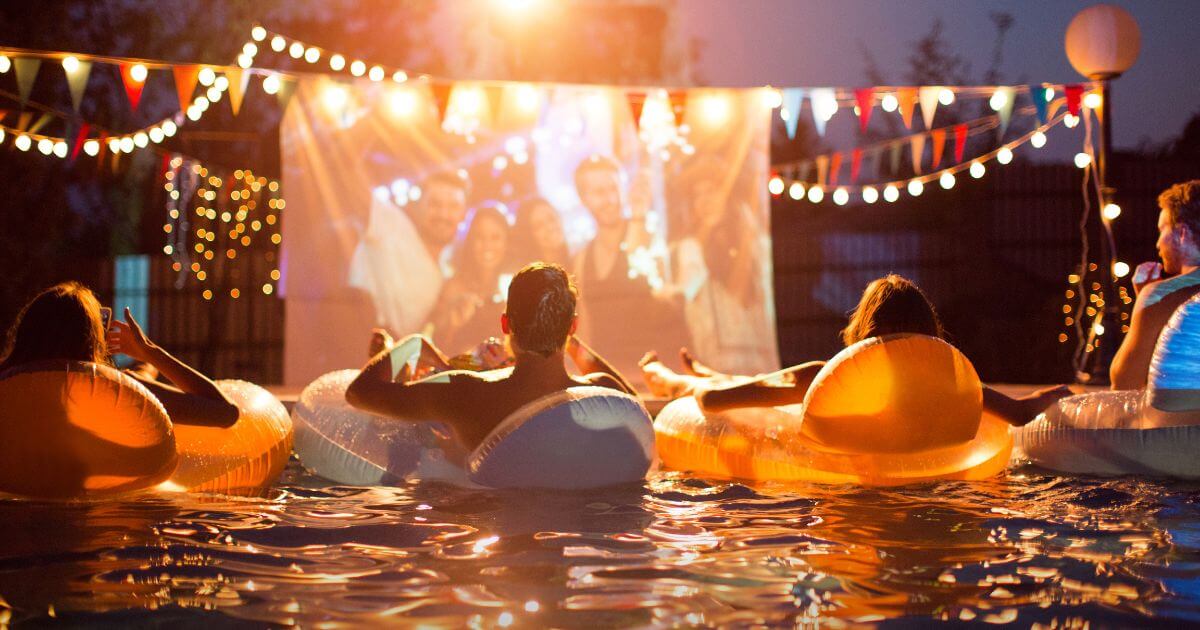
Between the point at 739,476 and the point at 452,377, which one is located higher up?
the point at 452,377

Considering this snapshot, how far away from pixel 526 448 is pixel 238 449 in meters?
1.13

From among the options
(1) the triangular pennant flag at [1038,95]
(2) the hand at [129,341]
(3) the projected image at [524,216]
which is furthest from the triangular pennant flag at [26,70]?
(1) the triangular pennant flag at [1038,95]

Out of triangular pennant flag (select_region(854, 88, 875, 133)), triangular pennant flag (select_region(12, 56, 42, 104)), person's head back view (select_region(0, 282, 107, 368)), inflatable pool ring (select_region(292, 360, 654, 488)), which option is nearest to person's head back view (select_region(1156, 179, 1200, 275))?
inflatable pool ring (select_region(292, 360, 654, 488))

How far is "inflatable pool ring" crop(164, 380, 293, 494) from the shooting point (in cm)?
383

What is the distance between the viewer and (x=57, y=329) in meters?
3.34

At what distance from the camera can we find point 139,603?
7.11ft

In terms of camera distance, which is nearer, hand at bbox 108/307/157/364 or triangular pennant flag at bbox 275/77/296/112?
hand at bbox 108/307/157/364

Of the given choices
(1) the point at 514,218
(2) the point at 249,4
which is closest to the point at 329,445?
(1) the point at 514,218

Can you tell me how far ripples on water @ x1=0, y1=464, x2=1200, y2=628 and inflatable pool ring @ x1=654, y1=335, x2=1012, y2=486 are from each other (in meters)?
0.14

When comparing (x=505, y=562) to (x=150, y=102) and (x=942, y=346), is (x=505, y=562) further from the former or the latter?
(x=150, y=102)

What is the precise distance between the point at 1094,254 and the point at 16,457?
935 cm

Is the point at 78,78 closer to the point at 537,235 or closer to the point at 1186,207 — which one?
the point at 537,235

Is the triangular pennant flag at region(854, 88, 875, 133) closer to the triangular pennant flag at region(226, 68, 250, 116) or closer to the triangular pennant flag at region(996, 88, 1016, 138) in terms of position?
the triangular pennant flag at region(996, 88, 1016, 138)

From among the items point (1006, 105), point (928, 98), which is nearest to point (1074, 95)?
point (1006, 105)
